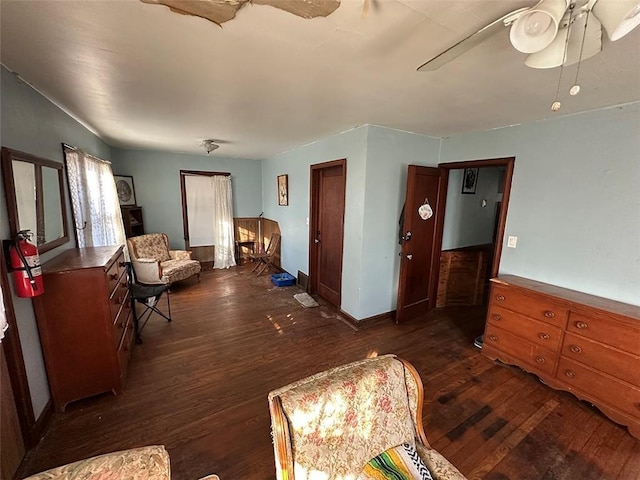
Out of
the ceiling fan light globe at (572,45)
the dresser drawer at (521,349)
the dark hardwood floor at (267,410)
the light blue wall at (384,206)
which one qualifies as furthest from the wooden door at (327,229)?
the ceiling fan light globe at (572,45)

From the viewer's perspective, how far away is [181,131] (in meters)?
3.22

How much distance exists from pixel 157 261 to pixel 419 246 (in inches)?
149

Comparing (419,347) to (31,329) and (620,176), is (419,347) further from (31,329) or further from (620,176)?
(31,329)

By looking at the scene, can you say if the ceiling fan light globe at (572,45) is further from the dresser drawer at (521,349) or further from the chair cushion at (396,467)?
the dresser drawer at (521,349)

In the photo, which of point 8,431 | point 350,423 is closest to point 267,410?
point 350,423

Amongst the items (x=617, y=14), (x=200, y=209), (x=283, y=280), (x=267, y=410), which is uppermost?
(x=617, y=14)

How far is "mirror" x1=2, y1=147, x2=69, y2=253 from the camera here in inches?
62.1

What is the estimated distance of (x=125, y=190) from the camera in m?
4.55

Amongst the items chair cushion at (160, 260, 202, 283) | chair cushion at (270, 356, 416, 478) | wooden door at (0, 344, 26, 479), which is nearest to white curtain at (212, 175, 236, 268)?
chair cushion at (160, 260, 202, 283)

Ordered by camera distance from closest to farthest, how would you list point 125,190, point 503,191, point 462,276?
1. point 503,191
2. point 462,276
3. point 125,190

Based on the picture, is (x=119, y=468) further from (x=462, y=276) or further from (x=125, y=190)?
(x=125, y=190)

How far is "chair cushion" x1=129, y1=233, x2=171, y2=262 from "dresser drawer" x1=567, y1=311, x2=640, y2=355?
16.4 ft

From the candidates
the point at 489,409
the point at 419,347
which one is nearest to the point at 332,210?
the point at 419,347

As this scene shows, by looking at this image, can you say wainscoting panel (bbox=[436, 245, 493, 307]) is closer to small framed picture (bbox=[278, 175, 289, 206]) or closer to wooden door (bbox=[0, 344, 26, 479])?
small framed picture (bbox=[278, 175, 289, 206])
